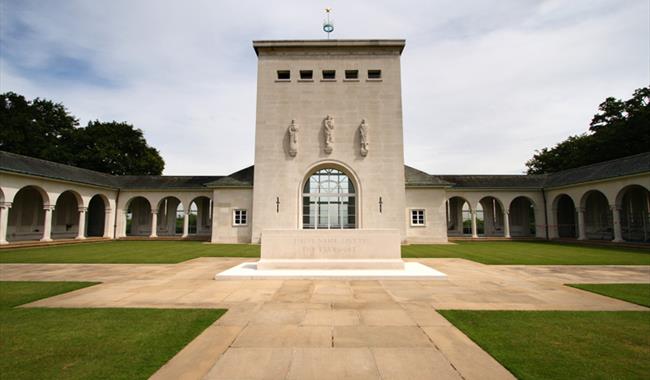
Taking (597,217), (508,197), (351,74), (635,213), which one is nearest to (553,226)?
(508,197)

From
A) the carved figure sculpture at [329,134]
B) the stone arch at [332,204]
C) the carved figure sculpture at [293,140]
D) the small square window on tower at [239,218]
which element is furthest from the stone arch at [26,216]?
the carved figure sculpture at [329,134]

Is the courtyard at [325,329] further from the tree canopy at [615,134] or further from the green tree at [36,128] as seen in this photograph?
the green tree at [36,128]

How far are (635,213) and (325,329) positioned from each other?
33.6 metres

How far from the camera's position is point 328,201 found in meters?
23.9

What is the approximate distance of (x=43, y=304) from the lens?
22.3 ft

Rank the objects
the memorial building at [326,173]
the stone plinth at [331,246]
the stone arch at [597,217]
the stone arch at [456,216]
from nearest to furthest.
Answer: the stone plinth at [331,246] → the memorial building at [326,173] → the stone arch at [597,217] → the stone arch at [456,216]

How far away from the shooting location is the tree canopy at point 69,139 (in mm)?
37375

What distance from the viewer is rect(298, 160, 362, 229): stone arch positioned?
76.9 ft

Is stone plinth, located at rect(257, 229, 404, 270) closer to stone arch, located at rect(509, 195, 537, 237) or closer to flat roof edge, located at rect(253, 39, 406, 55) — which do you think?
flat roof edge, located at rect(253, 39, 406, 55)

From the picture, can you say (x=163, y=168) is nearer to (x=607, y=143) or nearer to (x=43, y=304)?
(x=43, y=304)

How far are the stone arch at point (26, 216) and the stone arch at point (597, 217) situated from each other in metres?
46.1

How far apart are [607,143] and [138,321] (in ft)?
145

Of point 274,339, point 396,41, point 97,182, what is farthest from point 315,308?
point 97,182

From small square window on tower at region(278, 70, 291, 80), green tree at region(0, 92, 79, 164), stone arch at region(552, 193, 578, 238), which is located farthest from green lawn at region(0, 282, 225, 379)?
green tree at region(0, 92, 79, 164)
